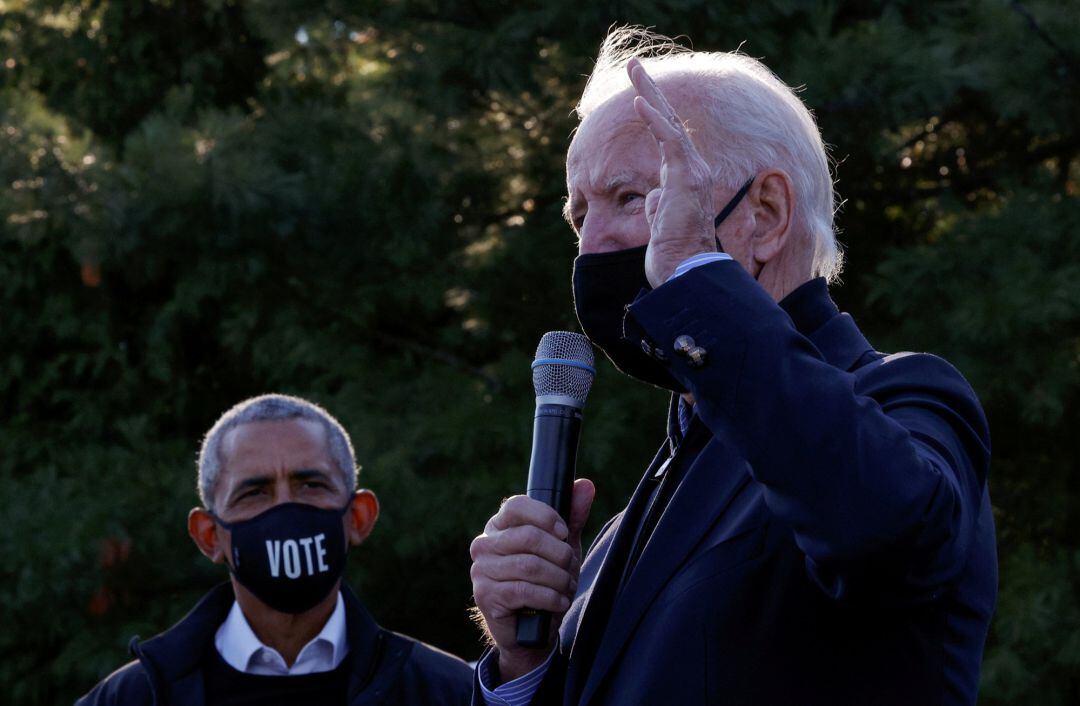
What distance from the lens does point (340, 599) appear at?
409 cm

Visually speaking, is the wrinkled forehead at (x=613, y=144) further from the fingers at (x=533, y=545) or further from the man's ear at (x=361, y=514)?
the man's ear at (x=361, y=514)

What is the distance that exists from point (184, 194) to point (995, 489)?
14.3 ft

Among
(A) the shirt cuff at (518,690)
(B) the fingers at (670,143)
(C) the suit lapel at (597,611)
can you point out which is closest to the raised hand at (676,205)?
(B) the fingers at (670,143)

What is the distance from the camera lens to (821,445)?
1481 mm

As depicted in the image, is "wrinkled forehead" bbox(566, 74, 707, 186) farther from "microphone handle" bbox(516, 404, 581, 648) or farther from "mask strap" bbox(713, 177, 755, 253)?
"microphone handle" bbox(516, 404, 581, 648)

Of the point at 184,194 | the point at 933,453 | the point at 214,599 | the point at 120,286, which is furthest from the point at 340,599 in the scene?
the point at 120,286

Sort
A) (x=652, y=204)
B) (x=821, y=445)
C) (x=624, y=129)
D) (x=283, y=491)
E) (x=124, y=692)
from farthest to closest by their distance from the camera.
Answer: (x=283, y=491), (x=124, y=692), (x=624, y=129), (x=652, y=204), (x=821, y=445)

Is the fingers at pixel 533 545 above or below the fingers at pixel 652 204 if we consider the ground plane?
below

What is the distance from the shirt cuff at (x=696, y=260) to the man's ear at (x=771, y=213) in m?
0.41

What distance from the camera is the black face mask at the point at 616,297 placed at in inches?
85.4

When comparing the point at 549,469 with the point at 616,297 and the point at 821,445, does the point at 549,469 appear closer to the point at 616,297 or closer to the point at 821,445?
the point at 616,297

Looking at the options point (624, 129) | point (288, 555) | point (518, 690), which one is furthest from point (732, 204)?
point (288, 555)

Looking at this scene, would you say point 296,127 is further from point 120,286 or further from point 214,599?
point 214,599

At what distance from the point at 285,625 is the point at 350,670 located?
245 millimetres
